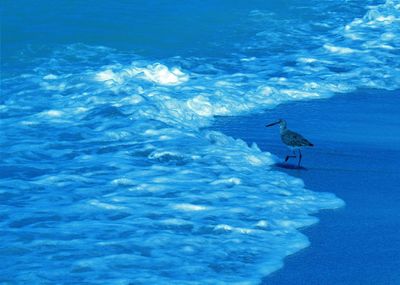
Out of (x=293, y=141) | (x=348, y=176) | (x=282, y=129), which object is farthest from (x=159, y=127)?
(x=348, y=176)

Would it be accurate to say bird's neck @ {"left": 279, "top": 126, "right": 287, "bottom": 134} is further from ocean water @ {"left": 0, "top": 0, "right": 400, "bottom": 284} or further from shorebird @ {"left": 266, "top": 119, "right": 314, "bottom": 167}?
ocean water @ {"left": 0, "top": 0, "right": 400, "bottom": 284}

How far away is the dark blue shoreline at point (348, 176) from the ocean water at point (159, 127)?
20 cm

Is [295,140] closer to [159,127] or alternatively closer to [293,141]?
[293,141]

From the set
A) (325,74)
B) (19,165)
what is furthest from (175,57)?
(19,165)

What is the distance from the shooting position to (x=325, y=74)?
12.4m

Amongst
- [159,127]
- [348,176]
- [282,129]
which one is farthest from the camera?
[159,127]

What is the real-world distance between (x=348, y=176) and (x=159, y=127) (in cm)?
224

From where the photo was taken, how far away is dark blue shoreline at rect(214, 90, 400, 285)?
6.15 metres

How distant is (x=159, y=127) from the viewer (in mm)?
9688

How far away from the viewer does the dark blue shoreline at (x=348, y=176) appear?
20.2 feet

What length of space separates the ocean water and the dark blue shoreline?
0.66ft

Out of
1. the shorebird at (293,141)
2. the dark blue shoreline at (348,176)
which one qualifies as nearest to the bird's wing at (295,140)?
the shorebird at (293,141)

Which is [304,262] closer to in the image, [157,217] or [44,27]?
[157,217]

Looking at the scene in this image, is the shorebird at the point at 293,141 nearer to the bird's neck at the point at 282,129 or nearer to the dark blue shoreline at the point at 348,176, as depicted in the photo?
the bird's neck at the point at 282,129
